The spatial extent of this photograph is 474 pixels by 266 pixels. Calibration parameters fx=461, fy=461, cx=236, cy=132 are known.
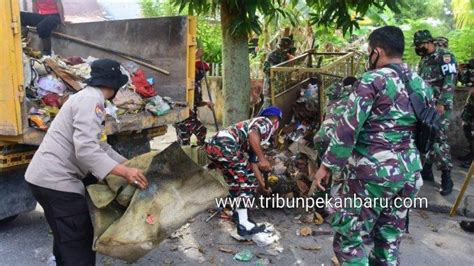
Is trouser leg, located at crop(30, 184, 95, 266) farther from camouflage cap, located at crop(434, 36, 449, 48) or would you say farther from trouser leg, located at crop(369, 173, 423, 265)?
camouflage cap, located at crop(434, 36, 449, 48)

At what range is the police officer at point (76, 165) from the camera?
2623mm

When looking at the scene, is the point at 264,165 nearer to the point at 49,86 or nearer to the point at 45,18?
the point at 49,86

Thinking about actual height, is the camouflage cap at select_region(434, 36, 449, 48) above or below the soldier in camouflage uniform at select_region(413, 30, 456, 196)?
above

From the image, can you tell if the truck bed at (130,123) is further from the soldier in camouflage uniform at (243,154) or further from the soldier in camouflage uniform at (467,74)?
the soldier in camouflage uniform at (467,74)

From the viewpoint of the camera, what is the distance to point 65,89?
4.18 meters

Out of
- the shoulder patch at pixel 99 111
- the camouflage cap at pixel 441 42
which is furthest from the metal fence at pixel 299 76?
the shoulder patch at pixel 99 111

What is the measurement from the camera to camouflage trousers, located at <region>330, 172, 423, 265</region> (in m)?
2.82

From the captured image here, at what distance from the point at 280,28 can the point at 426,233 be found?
662cm

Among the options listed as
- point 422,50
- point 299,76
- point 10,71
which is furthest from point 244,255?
point 422,50

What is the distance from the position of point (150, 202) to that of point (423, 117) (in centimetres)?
172

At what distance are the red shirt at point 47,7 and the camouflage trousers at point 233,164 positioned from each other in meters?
2.75

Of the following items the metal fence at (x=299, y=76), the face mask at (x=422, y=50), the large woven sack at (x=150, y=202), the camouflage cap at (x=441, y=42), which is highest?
the camouflage cap at (x=441, y=42)

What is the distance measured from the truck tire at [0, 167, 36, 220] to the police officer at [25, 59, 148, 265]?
130 cm

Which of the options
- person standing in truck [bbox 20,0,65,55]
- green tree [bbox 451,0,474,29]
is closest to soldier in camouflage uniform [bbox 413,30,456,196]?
green tree [bbox 451,0,474,29]
